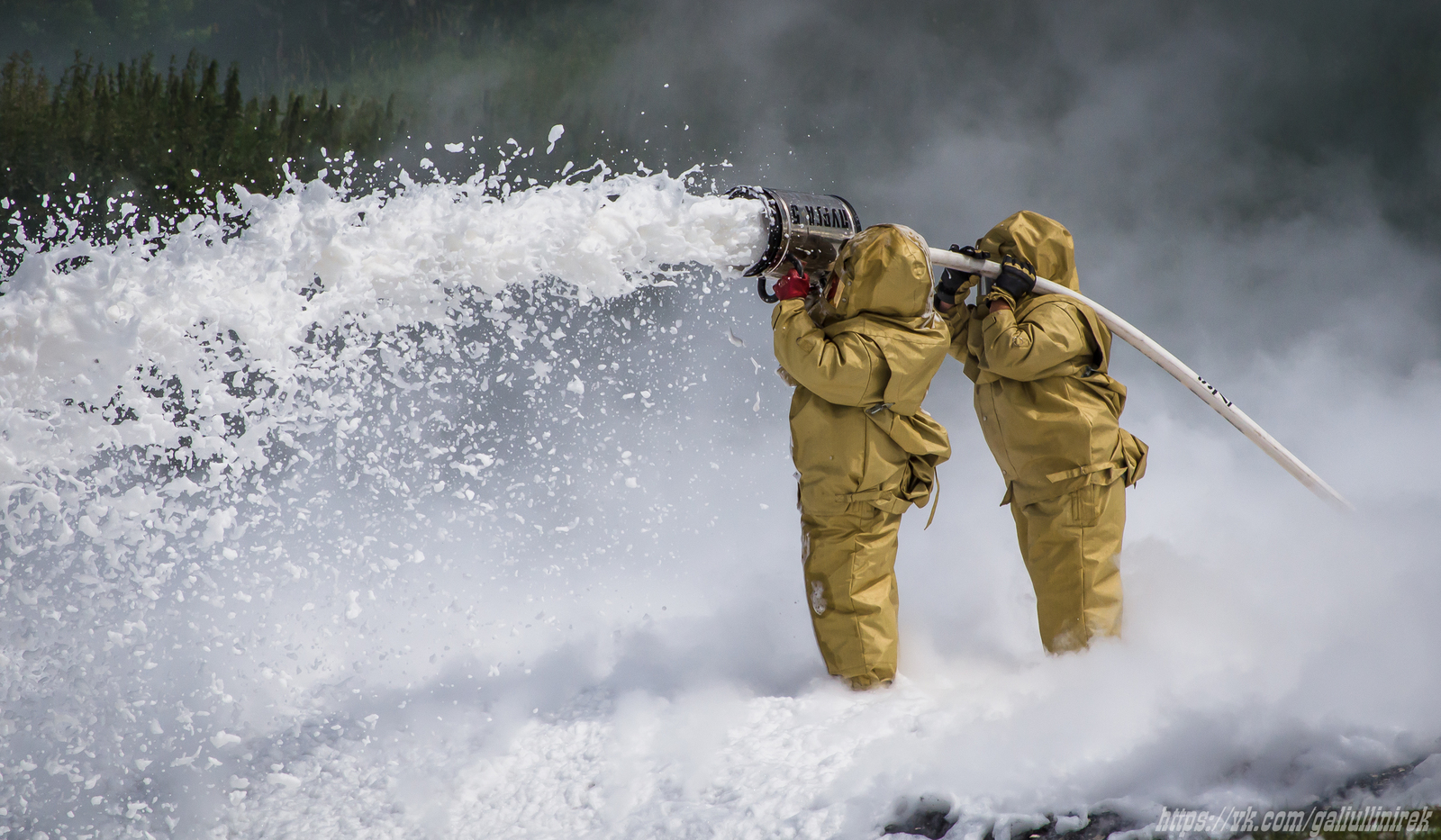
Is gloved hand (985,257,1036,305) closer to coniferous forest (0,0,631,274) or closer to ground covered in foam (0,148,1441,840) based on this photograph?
ground covered in foam (0,148,1441,840)

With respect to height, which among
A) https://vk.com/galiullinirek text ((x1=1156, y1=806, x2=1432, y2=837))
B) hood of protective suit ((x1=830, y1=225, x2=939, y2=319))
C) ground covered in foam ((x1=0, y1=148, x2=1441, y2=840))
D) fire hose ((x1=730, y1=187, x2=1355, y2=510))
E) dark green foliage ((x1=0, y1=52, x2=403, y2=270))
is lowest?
https://vk.com/galiullinirek text ((x1=1156, y1=806, x2=1432, y2=837))

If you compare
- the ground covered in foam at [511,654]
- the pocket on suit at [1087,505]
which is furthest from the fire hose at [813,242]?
the pocket on suit at [1087,505]

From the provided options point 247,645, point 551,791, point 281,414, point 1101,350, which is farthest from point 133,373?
point 1101,350

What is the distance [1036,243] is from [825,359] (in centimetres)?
98

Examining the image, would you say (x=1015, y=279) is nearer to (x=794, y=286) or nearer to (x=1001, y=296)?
(x=1001, y=296)

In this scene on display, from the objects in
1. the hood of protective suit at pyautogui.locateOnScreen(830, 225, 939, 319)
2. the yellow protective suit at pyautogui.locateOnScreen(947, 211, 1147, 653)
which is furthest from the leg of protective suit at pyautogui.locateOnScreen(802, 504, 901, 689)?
the hood of protective suit at pyautogui.locateOnScreen(830, 225, 939, 319)

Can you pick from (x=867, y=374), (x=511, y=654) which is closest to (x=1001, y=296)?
(x=867, y=374)

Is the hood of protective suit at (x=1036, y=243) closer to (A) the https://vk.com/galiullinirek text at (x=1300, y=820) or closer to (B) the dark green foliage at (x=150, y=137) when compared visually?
(A) the https://vk.com/galiullinirek text at (x=1300, y=820)

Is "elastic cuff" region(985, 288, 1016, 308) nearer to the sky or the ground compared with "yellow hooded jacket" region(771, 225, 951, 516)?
nearer to the sky

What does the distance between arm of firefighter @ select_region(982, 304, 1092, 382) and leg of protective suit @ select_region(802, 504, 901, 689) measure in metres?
0.60

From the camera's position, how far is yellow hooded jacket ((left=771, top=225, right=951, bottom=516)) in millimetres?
2859

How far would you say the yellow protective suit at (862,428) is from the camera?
2875mm

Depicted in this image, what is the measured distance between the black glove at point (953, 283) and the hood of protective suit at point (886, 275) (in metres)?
0.21

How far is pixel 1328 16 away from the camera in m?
5.92
